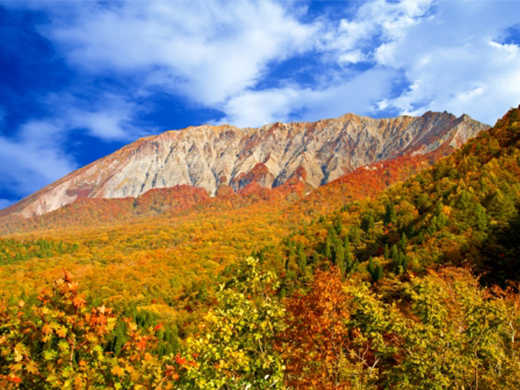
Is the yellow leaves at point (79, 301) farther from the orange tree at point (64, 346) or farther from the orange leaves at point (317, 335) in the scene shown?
the orange leaves at point (317, 335)

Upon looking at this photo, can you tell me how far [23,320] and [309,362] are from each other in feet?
25.0

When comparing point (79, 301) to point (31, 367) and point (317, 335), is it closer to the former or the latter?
point (31, 367)

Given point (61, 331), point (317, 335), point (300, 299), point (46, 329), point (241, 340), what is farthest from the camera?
point (300, 299)

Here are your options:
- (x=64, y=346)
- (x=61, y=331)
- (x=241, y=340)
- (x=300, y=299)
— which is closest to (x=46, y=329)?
(x=61, y=331)

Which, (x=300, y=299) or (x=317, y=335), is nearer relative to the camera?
(x=317, y=335)

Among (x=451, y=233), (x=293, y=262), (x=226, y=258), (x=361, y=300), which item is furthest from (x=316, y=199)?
(x=361, y=300)

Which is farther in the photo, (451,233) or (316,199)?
(316,199)

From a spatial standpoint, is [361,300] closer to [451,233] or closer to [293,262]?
[451,233]

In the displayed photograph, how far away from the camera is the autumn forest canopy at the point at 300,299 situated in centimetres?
603

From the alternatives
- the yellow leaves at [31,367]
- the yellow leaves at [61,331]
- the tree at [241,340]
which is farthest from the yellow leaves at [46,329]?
the tree at [241,340]

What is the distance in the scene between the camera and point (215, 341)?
862 centimetres

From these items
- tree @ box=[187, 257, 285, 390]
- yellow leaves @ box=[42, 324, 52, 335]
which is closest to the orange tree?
yellow leaves @ box=[42, 324, 52, 335]

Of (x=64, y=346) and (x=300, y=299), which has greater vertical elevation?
(x=64, y=346)

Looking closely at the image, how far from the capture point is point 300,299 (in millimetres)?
10711
